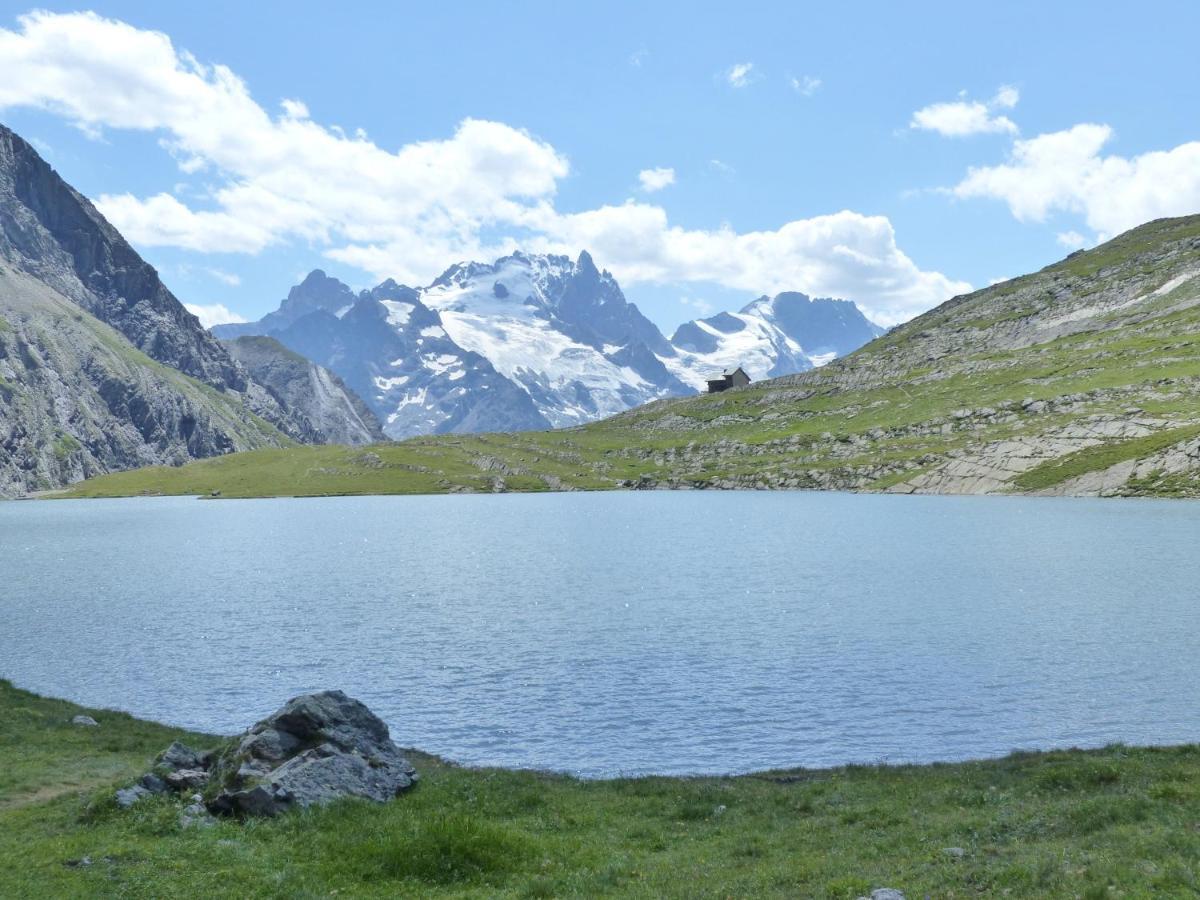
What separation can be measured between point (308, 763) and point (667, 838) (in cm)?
1200

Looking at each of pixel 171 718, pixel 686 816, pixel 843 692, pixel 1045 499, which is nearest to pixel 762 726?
pixel 843 692

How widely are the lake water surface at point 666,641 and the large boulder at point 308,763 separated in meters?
10.0

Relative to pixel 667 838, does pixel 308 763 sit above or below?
above

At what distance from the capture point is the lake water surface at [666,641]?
43.1 m

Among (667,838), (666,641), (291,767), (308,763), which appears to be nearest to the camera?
(667,838)

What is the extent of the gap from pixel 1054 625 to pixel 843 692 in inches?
996

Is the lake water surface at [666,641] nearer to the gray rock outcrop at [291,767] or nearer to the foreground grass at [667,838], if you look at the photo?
the foreground grass at [667,838]

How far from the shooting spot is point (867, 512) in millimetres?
170375

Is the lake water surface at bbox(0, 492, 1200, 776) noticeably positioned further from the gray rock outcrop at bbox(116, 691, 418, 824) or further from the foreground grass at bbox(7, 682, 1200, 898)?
the gray rock outcrop at bbox(116, 691, 418, 824)

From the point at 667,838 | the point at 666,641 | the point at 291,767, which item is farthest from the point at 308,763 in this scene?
the point at 666,641

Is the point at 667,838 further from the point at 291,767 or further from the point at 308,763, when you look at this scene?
the point at 291,767

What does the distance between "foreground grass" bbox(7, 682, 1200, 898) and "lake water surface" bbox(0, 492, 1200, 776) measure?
7.88 m

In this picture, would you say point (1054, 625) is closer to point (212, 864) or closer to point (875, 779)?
point (875, 779)

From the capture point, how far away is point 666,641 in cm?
6356
